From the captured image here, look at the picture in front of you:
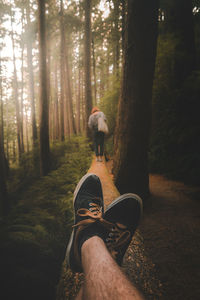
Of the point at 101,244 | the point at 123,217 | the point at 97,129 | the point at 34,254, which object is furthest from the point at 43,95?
the point at 101,244

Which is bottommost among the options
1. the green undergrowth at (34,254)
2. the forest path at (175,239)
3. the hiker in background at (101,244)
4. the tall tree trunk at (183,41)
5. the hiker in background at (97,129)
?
the green undergrowth at (34,254)

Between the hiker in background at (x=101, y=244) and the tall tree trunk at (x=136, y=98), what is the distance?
1.16 m

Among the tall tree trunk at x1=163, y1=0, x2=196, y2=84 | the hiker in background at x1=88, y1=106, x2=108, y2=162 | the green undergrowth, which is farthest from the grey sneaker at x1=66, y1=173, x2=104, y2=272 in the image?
the tall tree trunk at x1=163, y1=0, x2=196, y2=84

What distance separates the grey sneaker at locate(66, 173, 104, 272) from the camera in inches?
57.9

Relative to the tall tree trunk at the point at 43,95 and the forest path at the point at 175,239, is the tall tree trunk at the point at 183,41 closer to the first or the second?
the forest path at the point at 175,239

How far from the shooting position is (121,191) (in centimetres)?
308

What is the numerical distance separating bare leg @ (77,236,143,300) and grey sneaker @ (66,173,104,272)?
194 mm

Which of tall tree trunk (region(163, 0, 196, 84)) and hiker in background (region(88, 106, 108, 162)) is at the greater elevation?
tall tree trunk (region(163, 0, 196, 84))

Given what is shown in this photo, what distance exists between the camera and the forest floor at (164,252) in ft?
4.24

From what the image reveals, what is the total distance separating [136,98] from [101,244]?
8.27ft

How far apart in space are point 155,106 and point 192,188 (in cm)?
305

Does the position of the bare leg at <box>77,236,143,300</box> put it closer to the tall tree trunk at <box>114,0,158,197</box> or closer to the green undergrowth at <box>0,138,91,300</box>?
the green undergrowth at <box>0,138,91,300</box>

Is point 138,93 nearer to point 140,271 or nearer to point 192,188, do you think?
point 140,271

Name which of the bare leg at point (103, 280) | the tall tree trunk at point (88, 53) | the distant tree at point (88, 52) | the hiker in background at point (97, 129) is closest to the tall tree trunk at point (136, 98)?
the bare leg at point (103, 280)
